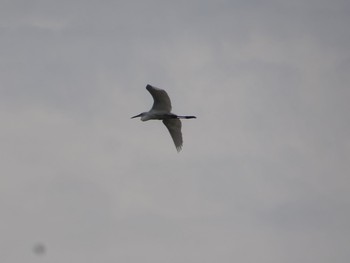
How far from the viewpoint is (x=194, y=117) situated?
80062 millimetres

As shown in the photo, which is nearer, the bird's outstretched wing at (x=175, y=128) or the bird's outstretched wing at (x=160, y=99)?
the bird's outstretched wing at (x=160, y=99)

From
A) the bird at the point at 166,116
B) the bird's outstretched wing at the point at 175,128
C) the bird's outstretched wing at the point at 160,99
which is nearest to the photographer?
the bird's outstretched wing at the point at 160,99

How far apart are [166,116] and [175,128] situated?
101 centimetres

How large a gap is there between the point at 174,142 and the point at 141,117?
291 centimetres

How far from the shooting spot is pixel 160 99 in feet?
263

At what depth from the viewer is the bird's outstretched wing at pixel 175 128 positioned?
8050cm

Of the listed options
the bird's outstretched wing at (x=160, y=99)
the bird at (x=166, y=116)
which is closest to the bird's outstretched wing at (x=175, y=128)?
the bird at (x=166, y=116)

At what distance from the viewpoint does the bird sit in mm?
80062

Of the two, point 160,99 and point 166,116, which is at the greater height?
point 160,99

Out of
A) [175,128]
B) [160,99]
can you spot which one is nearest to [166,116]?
[175,128]

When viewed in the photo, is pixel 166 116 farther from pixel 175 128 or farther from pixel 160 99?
pixel 160 99

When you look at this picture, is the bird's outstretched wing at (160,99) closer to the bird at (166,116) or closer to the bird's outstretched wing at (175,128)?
the bird at (166,116)

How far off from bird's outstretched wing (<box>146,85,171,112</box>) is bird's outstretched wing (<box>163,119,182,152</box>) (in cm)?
80

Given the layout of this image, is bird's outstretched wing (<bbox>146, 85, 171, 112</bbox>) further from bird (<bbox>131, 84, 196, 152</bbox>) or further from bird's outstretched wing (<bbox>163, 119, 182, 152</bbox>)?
bird's outstretched wing (<bbox>163, 119, 182, 152</bbox>)
